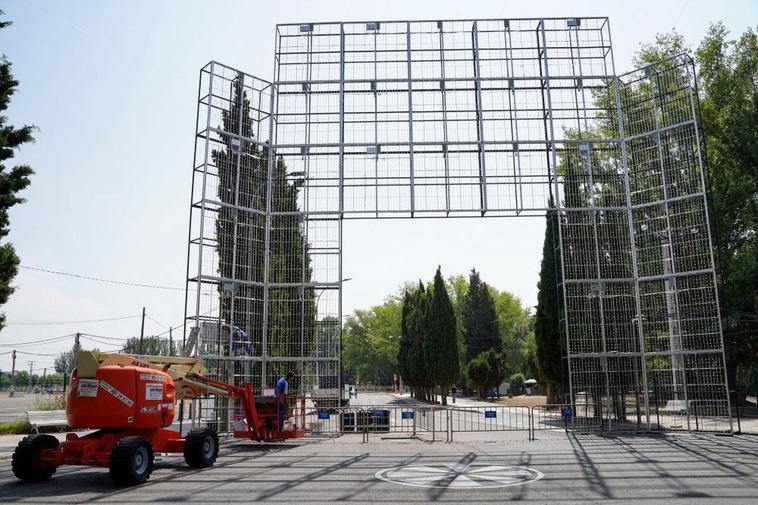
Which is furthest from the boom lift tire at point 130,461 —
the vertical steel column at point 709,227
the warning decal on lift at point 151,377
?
the vertical steel column at point 709,227

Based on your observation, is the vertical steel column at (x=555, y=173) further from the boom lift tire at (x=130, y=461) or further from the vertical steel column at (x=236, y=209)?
the boom lift tire at (x=130, y=461)

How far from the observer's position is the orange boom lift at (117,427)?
1105cm

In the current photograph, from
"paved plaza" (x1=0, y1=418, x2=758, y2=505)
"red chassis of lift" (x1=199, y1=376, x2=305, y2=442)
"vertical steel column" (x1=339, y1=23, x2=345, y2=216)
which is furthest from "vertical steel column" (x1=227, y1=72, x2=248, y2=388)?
Answer: "vertical steel column" (x1=339, y1=23, x2=345, y2=216)

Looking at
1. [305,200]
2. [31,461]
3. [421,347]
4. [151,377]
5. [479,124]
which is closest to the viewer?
[31,461]

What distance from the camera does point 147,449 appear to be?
11.2m

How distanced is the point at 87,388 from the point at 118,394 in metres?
0.57

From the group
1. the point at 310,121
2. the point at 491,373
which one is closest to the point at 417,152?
the point at 310,121

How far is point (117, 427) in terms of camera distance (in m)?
11.7

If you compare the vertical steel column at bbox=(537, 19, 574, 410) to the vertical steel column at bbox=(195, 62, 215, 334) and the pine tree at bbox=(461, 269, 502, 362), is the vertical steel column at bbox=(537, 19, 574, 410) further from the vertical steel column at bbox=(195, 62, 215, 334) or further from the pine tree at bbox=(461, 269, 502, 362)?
the pine tree at bbox=(461, 269, 502, 362)

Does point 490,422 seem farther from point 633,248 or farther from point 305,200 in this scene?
point 305,200

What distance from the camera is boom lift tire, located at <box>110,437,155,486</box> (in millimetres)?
10602

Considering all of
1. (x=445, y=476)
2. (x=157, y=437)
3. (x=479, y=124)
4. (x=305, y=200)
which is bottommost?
(x=445, y=476)

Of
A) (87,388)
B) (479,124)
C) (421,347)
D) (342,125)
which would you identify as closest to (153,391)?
(87,388)

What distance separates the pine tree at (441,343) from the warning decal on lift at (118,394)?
3571 cm
